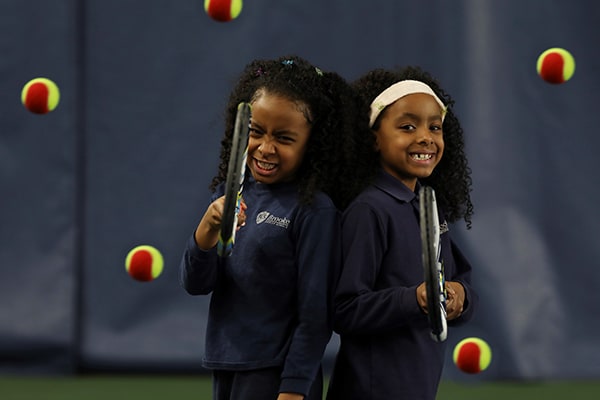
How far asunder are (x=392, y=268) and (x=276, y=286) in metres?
0.19

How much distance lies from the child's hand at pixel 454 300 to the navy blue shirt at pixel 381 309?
4 centimetres

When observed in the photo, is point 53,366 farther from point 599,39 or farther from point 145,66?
point 599,39

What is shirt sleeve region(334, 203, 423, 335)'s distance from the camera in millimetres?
1435

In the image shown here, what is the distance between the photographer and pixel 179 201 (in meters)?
3.15

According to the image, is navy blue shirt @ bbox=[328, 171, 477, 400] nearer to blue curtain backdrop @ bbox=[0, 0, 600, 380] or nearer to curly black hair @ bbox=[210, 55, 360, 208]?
curly black hair @ bbox=[210, 55, 360, 208]

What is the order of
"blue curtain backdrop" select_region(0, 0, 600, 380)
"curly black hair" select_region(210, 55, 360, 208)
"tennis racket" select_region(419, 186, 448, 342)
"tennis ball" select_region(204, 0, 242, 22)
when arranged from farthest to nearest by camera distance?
"blue curtain backdrop" select_region(0, 0, 600, 380) < "tennis ball" select_region(204, 0, 242, 22) < "curly black hair" select_region(210, 55, 360, 208) < "tennis racket" select_region(419, 186, 448, 342)

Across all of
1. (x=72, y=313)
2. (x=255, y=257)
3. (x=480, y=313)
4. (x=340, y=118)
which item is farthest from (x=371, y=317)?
(x=72, y=313)

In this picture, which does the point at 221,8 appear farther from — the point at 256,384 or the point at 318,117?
the point at 256,384

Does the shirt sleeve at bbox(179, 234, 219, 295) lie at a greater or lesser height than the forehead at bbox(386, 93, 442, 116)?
lesser

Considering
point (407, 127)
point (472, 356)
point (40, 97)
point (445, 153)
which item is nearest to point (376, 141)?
point (407, 127)

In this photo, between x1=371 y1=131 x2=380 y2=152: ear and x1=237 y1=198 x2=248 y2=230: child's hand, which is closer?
x1=237 y1=198 x2=248 y2=230: child's hand

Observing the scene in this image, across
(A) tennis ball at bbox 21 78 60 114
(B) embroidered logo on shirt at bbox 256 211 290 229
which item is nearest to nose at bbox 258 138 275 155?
(B) embroidered logo on shirt at bbox 256 211 290 229

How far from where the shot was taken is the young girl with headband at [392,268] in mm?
1457

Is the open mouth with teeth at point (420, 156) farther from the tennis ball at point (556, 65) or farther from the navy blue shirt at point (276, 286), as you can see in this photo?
the tennis ball at point (556, 65)
